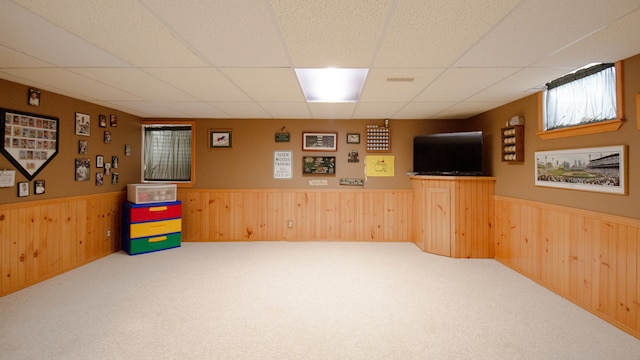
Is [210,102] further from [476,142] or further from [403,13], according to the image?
[476,142]

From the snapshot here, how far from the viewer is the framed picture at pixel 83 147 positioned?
3.58m

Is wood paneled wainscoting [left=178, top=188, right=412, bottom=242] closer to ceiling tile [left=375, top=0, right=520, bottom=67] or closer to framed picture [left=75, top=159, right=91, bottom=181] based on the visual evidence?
framed picture [left=75, top=159, right=91, bottom=181]

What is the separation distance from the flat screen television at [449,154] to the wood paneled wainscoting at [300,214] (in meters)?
0.66

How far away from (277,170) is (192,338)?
3.20 m

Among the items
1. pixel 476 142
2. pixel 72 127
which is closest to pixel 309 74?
pixel 476 142

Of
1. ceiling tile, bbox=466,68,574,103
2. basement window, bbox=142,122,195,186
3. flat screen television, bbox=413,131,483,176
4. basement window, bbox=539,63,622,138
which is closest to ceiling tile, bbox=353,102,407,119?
flat screen television, bbox=413,131,483,176

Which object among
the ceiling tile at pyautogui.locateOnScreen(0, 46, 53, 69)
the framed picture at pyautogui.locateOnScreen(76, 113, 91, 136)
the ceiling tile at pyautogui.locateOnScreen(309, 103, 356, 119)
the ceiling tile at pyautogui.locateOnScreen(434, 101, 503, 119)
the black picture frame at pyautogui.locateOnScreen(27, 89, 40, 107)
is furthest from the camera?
the ceiling tile at pyautogui.locateOnScreen(309, 103, 356, 119)

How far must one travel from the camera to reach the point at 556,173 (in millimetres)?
2879

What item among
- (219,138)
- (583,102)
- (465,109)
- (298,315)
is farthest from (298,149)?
(583,102)

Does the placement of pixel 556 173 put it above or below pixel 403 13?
below

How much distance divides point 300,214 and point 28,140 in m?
3.67

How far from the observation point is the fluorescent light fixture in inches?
120

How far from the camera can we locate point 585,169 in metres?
2.54

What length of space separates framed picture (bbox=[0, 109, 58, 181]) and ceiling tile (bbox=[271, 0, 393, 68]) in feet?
10.4
